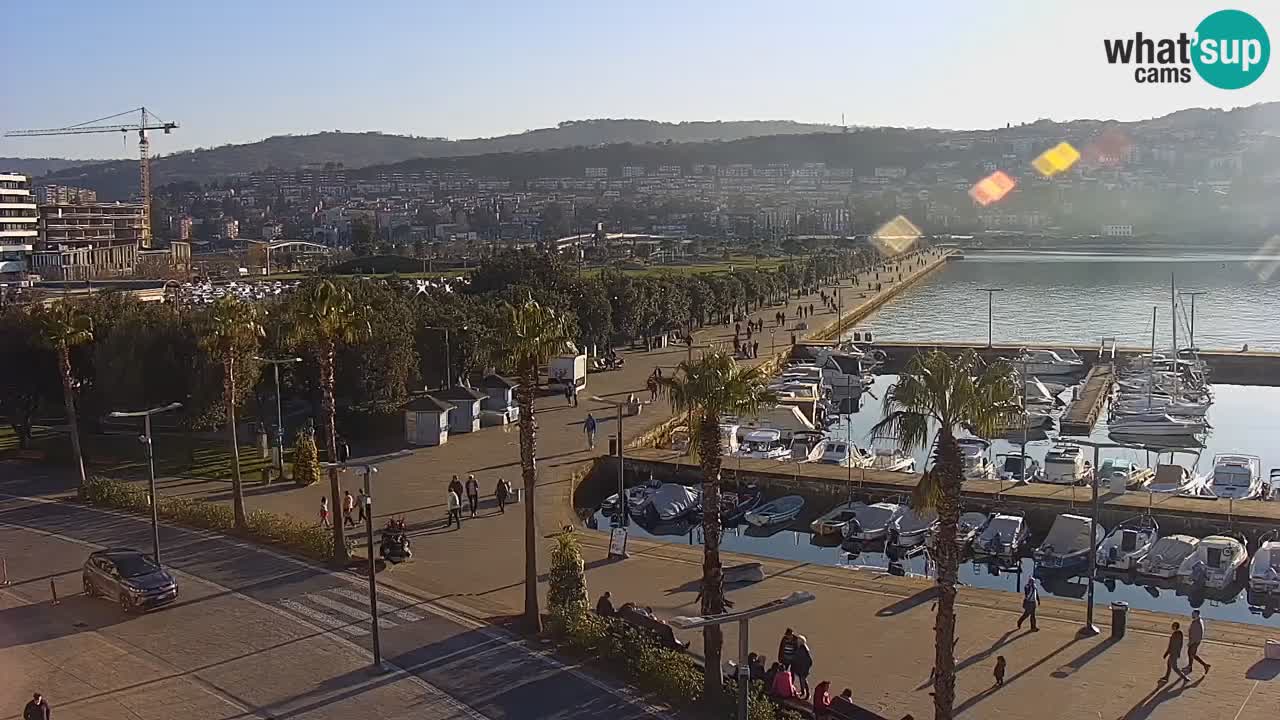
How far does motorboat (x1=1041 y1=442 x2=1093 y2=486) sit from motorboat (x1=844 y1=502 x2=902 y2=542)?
602cm

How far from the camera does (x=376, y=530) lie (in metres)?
21.1

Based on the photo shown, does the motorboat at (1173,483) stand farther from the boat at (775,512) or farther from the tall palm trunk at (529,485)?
Answer: the tall palm trunk at (529,485)

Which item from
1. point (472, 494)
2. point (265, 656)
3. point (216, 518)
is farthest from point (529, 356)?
point (216, 518)

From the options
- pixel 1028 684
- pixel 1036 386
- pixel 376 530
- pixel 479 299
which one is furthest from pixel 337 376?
pixel 1036 386

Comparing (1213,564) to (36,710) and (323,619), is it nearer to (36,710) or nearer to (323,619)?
(323,619)

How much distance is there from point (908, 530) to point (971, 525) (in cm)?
139

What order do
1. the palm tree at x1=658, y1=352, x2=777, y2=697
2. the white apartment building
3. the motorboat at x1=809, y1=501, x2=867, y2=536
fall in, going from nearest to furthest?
the palm tree at x1=658, y1=352, x2=777, y2=697, the motorboat at x1=809, y1=501, x2=867, y2=536, the white apartment building

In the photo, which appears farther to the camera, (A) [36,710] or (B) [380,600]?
(B) [380,600]

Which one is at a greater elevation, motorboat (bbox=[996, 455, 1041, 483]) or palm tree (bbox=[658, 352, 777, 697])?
palm tree (bbox=[658, 352, 777, 697])

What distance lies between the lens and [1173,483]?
27.8 metres

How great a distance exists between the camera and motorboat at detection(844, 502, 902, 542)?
2491 centimetres

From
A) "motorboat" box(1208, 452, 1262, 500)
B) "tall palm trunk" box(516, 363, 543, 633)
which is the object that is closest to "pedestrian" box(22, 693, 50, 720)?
"tall palm trunk" box(516, 363, 543, 633)

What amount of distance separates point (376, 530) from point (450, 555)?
6.76 feet

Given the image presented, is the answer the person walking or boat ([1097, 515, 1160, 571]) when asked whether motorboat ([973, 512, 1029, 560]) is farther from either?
the person walking
